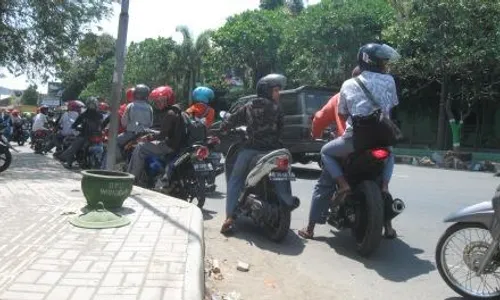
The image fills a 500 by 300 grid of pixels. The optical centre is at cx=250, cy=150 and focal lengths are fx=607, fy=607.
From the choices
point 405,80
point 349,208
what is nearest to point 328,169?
point 349,208

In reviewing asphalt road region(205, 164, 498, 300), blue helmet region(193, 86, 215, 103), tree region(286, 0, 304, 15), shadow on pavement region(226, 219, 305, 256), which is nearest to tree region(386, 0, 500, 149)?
asphalt road region(205, 164, 498, 300)

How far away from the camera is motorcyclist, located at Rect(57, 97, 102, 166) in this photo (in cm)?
1180

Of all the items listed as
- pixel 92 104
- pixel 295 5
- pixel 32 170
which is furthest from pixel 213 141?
pixel 295 5

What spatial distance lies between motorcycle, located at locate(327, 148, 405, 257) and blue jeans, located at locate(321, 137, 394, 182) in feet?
0.22

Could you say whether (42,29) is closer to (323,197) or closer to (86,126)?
(86,126)

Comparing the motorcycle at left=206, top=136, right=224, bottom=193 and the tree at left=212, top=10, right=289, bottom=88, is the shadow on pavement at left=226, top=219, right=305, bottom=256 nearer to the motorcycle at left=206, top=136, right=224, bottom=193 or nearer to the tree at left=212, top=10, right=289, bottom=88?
the motorcycle at left=206, top=136, right=224, bottom=193

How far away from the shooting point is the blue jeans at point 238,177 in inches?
254

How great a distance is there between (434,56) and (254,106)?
15533 mm

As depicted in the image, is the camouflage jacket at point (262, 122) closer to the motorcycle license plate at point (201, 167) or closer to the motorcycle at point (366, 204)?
the motorcycle at point (366, 204)

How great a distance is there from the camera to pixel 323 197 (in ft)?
20.0

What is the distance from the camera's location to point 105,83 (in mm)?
55312

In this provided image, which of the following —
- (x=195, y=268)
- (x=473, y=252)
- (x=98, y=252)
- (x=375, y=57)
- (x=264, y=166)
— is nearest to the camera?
(x=195, y=268)

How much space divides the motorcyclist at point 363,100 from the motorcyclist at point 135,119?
4.36 meters

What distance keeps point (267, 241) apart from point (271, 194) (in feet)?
1.61
